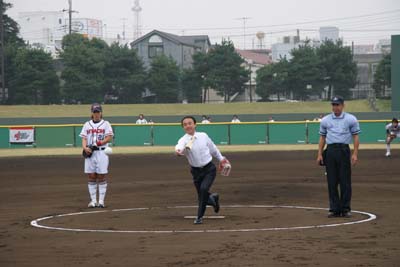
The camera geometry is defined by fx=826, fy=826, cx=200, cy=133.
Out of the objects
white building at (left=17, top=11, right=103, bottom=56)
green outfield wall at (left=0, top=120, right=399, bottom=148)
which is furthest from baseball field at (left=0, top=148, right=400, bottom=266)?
white building at (left=17, top=11, right=103, bottom=56)

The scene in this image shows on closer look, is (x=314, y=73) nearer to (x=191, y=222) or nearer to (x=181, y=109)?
(x=181, y=109)

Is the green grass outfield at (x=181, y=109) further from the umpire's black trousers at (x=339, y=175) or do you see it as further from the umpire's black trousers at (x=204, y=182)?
the umpire's black trousers at (x=204, y=182)

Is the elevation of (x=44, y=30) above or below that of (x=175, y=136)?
above

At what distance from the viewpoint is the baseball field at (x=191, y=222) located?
33.3 feet

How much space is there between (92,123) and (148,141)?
28.4 metres

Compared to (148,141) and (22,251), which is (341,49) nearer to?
(148,141)

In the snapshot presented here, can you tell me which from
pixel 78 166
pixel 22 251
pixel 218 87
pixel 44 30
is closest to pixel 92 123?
pixel 22 251

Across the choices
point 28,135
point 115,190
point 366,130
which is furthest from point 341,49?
point 115,190

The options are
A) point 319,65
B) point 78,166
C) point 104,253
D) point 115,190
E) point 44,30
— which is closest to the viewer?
point 104,253

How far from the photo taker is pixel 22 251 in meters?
10.9

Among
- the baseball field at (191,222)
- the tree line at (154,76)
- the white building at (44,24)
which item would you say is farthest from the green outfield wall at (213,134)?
the white building at (44,24)

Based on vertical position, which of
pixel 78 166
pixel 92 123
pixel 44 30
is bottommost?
pixel 78 166

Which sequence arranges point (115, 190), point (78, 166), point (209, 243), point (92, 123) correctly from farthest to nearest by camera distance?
point (78, 166)
point (115, 190)
point (92, 123)
point (209, 243)

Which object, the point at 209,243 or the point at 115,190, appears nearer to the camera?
the point at 209,243
